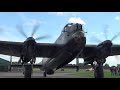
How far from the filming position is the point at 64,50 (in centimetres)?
1820

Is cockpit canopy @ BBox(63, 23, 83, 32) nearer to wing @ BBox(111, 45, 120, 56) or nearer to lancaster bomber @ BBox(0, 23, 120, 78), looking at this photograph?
lancaster bomber @ BBox(0, 23, 120, 78)

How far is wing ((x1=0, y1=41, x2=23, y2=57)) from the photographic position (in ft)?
58.9

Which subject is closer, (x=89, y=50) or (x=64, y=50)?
(x=64, y=50)

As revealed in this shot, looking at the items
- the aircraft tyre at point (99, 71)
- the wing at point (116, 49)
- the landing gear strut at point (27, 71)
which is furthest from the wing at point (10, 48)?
the wing at point (116, 49)

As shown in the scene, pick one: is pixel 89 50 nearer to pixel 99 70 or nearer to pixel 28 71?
pixel 99 70

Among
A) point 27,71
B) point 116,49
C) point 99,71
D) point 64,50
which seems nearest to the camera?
point 64,50

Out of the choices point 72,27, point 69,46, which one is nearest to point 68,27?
point 72,27

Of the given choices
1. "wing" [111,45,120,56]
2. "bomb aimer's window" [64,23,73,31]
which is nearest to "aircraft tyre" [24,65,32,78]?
"bomb aimer's window" [64,23,73,31]

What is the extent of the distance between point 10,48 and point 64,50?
203 inches

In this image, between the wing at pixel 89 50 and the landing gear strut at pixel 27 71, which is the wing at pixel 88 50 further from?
the landing gear strut at pixel 27 71

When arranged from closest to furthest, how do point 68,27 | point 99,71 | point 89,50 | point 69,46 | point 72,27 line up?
point 72,27 → point 69,46 → point 68,27 → point 99,71 → point 89,50
